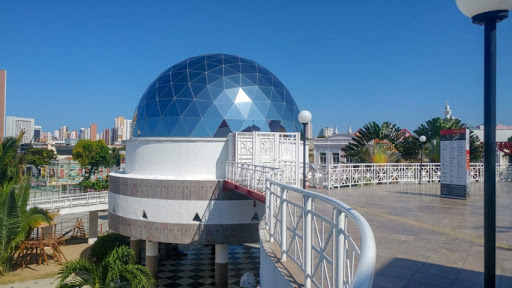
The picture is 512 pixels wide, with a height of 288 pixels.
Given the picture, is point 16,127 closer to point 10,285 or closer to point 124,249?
point 10,285

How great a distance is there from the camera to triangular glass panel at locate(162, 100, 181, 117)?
17.8 meters

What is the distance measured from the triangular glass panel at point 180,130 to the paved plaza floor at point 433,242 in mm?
8944

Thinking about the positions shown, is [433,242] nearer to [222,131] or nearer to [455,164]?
[455,164]

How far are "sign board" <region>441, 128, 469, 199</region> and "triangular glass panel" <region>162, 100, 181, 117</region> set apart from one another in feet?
39.5

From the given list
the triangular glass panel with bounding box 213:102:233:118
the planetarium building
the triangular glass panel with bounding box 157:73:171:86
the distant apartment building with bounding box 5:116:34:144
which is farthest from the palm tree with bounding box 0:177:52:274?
the distant apartment building with bounding box 5:116:34:144

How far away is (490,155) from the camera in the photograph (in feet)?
9.88

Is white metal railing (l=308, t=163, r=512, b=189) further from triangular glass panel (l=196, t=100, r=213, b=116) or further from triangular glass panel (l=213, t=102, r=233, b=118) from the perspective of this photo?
triangular glass panel (l=196, t=100, r=213, b=116)

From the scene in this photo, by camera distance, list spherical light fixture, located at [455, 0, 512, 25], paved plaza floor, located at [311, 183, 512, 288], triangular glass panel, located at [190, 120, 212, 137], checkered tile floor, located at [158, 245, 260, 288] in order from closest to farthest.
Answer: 1. spherical light fixture, located at [455, 0, 512, 25]
2. paved plaza floor, located at [311, 183, 512, 288]
3. triangular glass panel, located at [190, 120, 212, 137]
4. checkered tile floor, located at [158, 245, 260, 288]

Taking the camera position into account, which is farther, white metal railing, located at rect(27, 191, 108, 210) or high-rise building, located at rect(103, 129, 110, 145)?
high-rise building, located at rect(103, 129, 110, 145)

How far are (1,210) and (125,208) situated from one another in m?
6.50

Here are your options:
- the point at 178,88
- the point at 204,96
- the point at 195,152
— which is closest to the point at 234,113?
the point at 204,96

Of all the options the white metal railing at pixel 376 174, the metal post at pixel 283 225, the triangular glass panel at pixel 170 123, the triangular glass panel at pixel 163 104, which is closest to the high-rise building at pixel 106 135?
the triangular glass panel at pixel 163 104

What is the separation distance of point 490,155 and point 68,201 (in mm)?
26204

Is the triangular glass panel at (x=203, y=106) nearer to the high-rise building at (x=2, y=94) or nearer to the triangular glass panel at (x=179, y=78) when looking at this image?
the triangular glass panel at (x=179, y=78)
